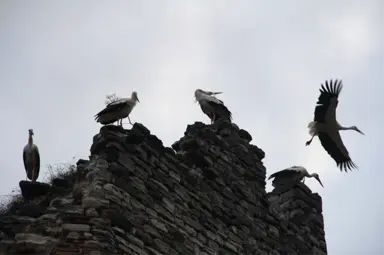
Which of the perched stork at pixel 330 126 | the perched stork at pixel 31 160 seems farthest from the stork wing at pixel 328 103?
the perched stork at pixel 31 160

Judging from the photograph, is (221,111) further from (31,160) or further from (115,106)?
(31,160)

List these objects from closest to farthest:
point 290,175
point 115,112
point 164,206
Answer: point 164,206
point 115,112
point 290,175

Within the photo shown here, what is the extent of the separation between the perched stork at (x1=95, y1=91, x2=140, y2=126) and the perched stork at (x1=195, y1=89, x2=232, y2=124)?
71.1 inches

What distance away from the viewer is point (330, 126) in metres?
12.7

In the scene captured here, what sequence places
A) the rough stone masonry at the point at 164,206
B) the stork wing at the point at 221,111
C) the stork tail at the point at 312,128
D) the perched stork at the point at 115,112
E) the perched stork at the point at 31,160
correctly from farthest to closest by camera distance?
the perched stork at the point at 31,160, the stork tail at the point at 312,128, the stork wing at the point at 221,111, the perched stork at the point at 115,112, the rough stone masonry at the point at 164,206

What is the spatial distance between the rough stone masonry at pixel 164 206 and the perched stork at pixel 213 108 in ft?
2.29

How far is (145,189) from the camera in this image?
334 inches

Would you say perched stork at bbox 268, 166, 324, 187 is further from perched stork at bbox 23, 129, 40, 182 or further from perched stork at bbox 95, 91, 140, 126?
perched stork at bbox 23, 129, 40, 182

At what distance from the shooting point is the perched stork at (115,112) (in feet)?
31.0

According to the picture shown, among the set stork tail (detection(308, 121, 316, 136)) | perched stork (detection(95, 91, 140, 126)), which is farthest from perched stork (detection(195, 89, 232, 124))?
perched stork (detection(95, 91, 140, 126))

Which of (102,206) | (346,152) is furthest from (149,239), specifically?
(346,152)

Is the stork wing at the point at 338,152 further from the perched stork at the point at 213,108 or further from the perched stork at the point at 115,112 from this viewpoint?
the perched stork at the point at 115,112

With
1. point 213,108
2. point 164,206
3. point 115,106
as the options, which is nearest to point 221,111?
point 213,108

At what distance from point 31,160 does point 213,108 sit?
2.72 metres
